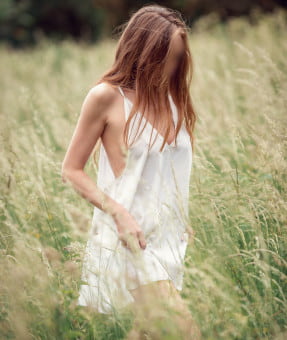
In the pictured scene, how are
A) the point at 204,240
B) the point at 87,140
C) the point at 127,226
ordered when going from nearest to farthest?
the point at 127,226
the point at 87,140
the point at 204,240

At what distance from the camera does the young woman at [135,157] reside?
1706mm

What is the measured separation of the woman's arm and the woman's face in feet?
1.14

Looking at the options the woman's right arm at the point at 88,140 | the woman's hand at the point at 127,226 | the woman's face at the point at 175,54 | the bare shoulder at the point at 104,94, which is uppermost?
the woman's face at the point at 175,54

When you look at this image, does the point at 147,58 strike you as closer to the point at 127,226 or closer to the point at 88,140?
the point at 88,140

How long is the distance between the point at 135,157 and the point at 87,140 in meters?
0.24

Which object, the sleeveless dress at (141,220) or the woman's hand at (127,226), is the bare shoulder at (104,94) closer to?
the sleeveless dress at (141,220)

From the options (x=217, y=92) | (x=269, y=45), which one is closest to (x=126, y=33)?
(x=217, y=92)

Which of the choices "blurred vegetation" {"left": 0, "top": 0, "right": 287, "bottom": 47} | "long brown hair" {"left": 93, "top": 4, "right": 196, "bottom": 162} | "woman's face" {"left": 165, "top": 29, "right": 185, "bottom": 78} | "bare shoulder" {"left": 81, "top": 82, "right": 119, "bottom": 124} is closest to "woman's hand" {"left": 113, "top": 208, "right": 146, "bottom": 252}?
"long brown hair" {"left": 93, "top": 4, "right": 196, "bottom": 162}

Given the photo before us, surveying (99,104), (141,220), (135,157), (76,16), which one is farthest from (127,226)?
(76,16)

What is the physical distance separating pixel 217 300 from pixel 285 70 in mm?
3857

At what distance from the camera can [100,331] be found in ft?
5.41

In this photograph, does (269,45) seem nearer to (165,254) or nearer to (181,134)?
(181,134)

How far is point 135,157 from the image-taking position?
70.0 inches

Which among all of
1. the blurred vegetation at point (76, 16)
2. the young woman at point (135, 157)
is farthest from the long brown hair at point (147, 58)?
the blurred vegetation at point (76, 16)
